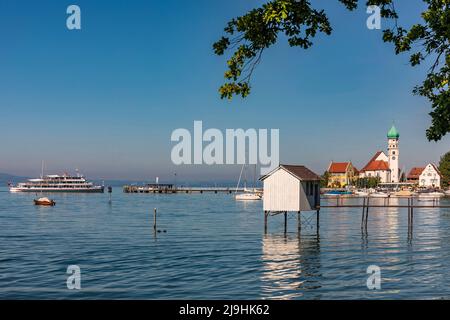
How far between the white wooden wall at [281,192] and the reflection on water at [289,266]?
343cm

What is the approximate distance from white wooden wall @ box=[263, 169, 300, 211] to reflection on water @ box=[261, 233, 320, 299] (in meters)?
3.43

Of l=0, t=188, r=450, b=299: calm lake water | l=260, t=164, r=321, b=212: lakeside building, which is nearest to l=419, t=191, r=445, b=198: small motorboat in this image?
l=0, t=188, r=450, b=299: calm lake water

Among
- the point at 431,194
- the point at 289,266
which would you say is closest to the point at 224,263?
the point at 289,266

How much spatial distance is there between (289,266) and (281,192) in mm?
18700

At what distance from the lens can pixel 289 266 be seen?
113 feet

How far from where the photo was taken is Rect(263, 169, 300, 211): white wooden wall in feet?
171

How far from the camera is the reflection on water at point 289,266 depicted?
85.1 feet

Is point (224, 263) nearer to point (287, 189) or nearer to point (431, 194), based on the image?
point (287, 189)

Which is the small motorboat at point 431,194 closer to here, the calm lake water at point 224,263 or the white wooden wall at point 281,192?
the calm lake water at point 224,263

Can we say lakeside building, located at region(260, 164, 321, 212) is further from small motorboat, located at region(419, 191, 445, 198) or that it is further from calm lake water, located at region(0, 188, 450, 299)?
small motorboat, located at region(419, 191, 445, 198)

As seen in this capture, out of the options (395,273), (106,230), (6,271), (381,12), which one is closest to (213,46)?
(381,12)

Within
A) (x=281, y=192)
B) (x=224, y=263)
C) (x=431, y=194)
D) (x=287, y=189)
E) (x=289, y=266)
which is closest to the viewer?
(x=289, y=266)

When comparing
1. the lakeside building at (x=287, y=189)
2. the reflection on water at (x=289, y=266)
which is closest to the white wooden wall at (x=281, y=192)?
the lakeside building at (x=287, y=189)
